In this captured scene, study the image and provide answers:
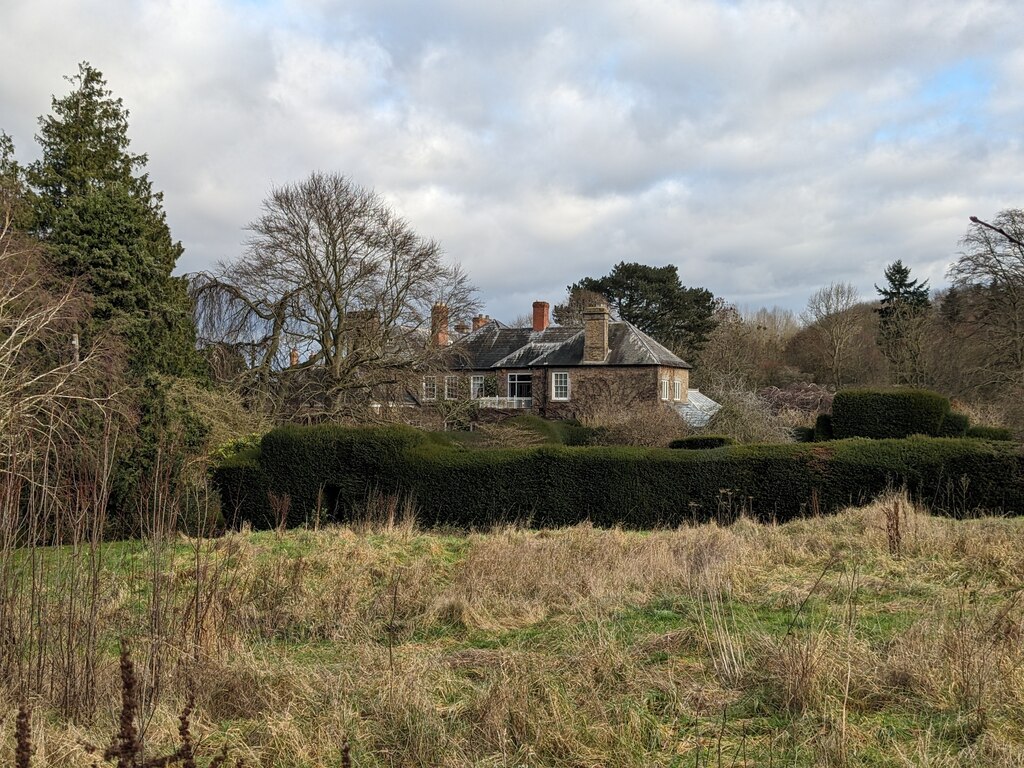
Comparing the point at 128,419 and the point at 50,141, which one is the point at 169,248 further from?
the point at 128,419

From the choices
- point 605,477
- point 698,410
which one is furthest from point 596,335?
point 605,477

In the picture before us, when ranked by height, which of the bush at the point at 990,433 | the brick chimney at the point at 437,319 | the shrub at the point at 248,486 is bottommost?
the shrub at the point at 248,486

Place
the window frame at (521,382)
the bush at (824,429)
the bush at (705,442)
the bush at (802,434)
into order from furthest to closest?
the window frame at (521,382) → the bush at (802,434) → the bush at (824,429) → the bush at (705,442)

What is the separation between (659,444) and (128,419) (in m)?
16.0

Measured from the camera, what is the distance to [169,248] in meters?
22.9

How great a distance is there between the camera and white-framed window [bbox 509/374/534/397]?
38.7 meters

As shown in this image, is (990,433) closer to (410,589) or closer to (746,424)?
(746,424)

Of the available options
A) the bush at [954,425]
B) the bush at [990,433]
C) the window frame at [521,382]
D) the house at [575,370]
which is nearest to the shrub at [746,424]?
the house at [575,370]

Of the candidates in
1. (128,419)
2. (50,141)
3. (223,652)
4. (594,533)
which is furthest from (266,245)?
(223,652)

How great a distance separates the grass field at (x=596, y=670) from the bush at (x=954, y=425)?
14.9 metres

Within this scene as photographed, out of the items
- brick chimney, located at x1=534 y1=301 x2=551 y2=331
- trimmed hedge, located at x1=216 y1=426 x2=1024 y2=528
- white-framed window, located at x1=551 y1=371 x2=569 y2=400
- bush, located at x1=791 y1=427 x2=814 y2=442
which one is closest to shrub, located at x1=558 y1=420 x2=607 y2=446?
bush, located at x1=791 y1=427 x2=814 y2=442

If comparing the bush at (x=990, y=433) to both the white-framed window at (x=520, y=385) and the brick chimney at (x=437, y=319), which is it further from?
the white-framed window at (x=520, y=385)

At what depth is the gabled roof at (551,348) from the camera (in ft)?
118

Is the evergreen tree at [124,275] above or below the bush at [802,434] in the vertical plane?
above
